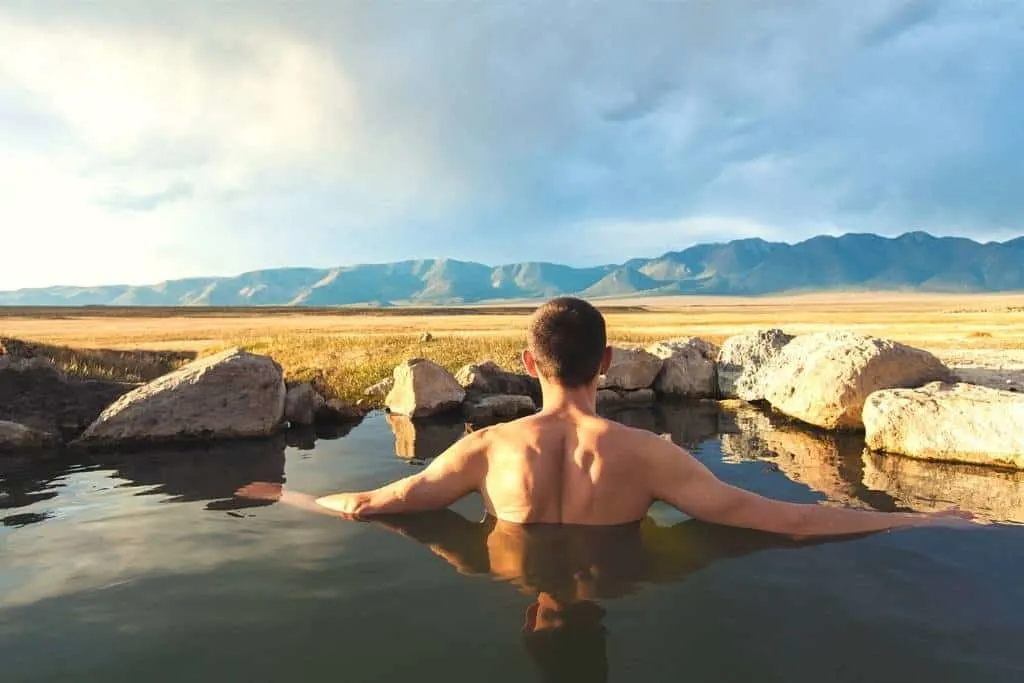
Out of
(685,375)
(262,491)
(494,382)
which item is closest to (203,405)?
(262,491)

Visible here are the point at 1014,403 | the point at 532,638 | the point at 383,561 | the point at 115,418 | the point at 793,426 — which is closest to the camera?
the point at 532,638

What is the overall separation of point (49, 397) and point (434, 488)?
10514mm

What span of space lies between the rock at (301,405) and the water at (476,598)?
5.89m

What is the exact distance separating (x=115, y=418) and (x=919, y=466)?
42.9 feet

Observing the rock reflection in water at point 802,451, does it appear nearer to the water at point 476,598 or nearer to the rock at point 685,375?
the water at point 476,598

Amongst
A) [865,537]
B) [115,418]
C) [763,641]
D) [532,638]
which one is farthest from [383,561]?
[115,418]

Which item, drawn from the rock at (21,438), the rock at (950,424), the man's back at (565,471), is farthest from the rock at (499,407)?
the man's back at (565,471)

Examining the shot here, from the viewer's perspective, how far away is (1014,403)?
9.66 m

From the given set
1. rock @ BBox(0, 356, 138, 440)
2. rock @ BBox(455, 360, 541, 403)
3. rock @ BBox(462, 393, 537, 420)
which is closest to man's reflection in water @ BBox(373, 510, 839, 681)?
rock @ BBox(462, 393, 537, 420)

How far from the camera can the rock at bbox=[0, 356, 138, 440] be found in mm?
12078

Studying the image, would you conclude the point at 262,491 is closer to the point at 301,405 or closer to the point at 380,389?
the point at 301,405

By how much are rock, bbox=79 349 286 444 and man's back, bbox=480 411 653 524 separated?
8.08 metres

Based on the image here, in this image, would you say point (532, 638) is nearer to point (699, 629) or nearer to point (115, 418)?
point (699, 629)

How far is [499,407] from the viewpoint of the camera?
14461 millimetres
